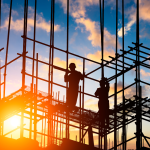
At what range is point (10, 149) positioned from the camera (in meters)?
4.37

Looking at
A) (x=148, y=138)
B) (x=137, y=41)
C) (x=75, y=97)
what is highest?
(x=137, y=41)

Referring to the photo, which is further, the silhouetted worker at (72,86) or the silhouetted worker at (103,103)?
the silhouetted worker at (103,103)

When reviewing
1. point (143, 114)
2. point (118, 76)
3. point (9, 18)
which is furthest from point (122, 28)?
point (9, 18)

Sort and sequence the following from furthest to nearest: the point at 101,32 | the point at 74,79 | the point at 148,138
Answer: the point at 148,138
the point at 101,32
the point at 74,79

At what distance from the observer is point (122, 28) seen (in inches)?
333

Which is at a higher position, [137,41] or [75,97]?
[137,41]

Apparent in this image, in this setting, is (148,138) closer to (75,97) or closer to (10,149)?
(75,97)

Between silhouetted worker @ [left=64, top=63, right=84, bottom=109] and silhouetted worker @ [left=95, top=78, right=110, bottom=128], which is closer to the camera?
silhouetted worker @ [left=64, top=63, right=84, bottom=109]

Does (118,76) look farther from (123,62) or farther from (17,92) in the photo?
(17,92)

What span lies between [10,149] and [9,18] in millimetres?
4381

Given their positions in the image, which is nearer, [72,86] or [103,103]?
[72,86]

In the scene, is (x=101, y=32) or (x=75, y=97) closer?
(x=75, y=97)

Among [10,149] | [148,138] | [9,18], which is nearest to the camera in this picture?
[10,149]

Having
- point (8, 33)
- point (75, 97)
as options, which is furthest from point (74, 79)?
point (8, 33)
